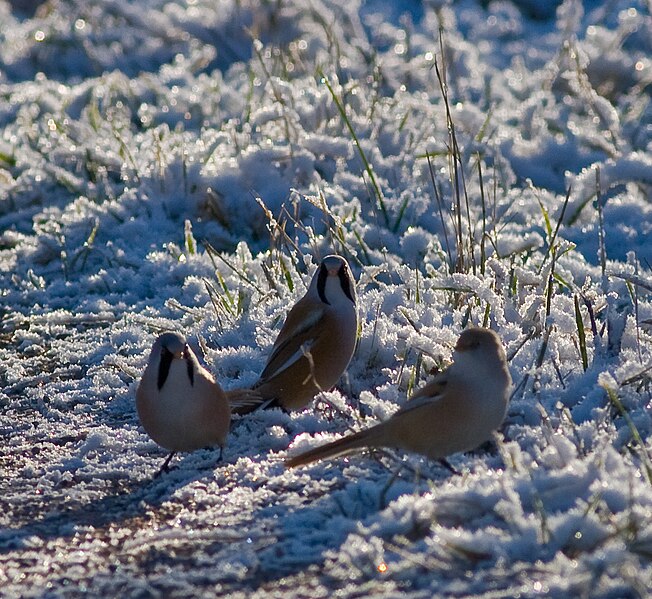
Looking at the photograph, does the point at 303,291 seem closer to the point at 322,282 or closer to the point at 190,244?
the point at 322,282

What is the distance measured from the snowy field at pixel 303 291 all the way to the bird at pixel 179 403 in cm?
10

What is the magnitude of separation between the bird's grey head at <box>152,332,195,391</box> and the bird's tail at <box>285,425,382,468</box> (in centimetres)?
55

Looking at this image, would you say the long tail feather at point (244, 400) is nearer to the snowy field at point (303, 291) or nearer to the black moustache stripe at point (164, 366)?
the snowy field at point (303, 291)

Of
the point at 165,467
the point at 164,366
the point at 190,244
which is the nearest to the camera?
the point at 165,467

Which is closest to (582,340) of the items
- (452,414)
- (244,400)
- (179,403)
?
(452,414)

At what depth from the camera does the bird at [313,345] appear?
4.05m

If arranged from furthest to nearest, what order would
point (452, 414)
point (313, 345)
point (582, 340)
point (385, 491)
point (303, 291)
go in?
1. point (303, 291)
2. point (313, 345)
3. point (582, 340)
4. point (452, 414)
5. point (385, 491)

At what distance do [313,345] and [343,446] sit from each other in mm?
912

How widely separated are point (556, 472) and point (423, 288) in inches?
75.8

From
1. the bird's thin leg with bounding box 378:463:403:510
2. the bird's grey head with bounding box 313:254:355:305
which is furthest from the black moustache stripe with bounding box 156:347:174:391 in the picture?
the bird's thin leg with bounding box 378:463:403:510

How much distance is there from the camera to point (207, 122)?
7.82 meters

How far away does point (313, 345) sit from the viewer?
416cm

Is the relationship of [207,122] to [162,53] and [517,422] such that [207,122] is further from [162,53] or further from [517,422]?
[517,422]

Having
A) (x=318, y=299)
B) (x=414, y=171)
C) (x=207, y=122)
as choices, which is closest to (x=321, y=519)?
(x=318, y=299)
